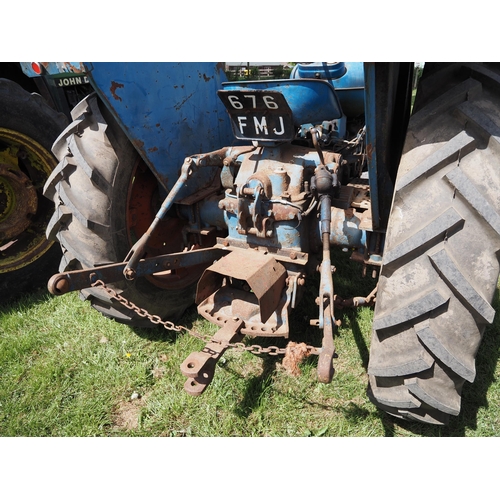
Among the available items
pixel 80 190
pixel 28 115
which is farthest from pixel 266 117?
pixel 28 115

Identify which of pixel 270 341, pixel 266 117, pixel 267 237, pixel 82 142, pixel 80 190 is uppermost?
pixel 266 117

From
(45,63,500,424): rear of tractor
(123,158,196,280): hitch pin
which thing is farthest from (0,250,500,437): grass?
(123,158,196,280): hitch pin

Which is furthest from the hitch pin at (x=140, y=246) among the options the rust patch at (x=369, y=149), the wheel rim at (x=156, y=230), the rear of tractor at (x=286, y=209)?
the rust patch at (x=369, y=149)

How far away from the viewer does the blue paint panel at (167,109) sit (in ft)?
6.88

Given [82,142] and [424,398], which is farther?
[82,142]

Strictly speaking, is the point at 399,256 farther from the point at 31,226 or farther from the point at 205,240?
the point at 31,226

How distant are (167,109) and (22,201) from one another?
165 centimetres

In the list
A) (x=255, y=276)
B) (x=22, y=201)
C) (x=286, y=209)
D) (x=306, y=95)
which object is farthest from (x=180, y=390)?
(x=22, y=201)

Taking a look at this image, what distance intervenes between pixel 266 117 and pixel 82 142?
107cm

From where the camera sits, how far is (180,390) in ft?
7.76

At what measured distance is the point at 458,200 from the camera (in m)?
1.48

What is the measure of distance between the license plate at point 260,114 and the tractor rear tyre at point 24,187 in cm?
188

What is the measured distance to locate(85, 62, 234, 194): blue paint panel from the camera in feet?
6.88

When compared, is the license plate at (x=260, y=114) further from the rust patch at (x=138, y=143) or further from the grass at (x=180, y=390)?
the grass at (x=180, y=390)
